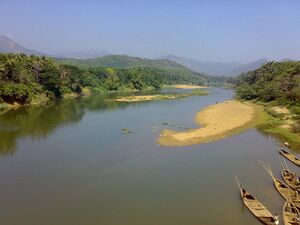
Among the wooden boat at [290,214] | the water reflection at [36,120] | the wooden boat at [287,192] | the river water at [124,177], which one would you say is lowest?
the water reflection at [36,120]

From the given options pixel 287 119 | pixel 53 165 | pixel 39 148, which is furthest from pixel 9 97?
pixel 287 119

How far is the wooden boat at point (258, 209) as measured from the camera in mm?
22992

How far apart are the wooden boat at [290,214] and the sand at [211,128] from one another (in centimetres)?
2025

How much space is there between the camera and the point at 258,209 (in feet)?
81.6

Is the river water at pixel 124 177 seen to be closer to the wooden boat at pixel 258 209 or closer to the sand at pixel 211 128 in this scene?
the wooden boat at pixel 258 209

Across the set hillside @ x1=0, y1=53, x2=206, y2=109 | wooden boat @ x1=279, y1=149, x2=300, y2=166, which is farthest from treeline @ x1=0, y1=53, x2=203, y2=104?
wooden boat @ x1=279, y1=149, x2=300, y2=166

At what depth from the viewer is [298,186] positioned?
29453 millimetres

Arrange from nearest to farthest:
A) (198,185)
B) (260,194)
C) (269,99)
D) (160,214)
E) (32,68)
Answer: (160,214)
(260,194)
(198,185)
(269,99)
(32,68)

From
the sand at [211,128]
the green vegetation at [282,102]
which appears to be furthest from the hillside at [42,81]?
the green vegetation at [282,102]

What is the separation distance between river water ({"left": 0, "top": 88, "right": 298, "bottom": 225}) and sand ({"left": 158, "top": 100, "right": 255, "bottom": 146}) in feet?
6.22

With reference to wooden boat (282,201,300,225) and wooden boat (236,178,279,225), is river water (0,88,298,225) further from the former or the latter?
wooden boat (282,201,300,225)

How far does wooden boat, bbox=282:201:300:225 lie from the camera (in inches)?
892

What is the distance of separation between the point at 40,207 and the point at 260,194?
16457mm

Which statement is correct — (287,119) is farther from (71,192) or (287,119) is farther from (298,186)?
(71,192)
